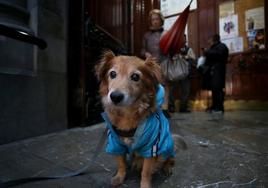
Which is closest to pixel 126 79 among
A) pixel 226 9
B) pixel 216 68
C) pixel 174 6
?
pixel 216 68

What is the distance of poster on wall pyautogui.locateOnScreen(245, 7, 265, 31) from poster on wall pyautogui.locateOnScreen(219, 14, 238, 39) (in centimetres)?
36

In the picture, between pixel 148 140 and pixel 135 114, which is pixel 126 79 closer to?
pixel 135 114

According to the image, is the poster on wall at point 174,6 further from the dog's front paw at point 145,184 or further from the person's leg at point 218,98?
the dog's front paw at point 145,184

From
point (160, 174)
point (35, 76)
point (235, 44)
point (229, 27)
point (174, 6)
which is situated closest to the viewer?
point (160, 174)

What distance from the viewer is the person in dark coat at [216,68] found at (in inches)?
271

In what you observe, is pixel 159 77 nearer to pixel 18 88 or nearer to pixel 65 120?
pixel 18 88

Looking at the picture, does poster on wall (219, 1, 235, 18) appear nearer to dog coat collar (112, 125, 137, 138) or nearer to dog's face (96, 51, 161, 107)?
dog's face (96, 51, 161, 107)

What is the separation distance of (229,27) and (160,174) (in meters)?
7.72

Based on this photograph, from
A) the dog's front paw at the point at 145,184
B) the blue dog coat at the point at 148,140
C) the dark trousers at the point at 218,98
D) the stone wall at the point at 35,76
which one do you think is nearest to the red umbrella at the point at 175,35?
the stone wall at the point at 35,76

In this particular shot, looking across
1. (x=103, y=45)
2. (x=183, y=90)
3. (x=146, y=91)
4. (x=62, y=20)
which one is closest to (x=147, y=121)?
(x=146, y=91)

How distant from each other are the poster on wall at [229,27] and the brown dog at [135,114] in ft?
24.8

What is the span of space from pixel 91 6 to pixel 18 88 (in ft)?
7.03

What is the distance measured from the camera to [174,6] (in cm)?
984

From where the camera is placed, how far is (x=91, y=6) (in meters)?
4.75
